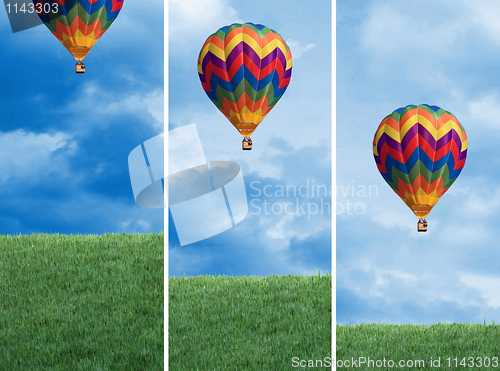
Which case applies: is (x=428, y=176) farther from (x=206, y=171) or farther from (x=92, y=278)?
(x=92, y=278)

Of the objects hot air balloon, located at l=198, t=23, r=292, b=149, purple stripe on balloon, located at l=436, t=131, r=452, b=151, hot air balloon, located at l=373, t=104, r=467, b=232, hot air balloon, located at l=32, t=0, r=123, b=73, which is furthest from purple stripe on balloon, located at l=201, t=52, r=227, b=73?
purple stripe on balloon, located at l=436, t=131, r=452, b=151

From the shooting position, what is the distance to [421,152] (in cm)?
1129

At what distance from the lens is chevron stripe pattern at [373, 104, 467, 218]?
11.3 meters

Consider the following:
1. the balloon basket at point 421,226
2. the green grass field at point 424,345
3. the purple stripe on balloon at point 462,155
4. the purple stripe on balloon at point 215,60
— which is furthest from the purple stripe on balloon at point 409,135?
the green grass field at point 424,345

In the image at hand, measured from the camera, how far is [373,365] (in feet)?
35.3

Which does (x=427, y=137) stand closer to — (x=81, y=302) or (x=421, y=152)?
(x=421, y=152)

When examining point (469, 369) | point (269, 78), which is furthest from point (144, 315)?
point (469, 369)

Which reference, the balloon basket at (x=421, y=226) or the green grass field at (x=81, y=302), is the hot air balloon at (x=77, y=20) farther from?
the balloon basket at (x=421, y=226)

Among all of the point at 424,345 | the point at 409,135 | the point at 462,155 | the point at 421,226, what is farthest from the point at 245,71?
the point at 424,345

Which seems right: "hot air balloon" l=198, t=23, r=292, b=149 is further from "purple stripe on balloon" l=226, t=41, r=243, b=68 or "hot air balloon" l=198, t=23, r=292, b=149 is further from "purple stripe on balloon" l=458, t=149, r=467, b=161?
"purple stripe on balloon" l=458, t=149, r=467, b=161

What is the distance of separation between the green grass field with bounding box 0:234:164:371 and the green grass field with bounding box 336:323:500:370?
12.8 feet

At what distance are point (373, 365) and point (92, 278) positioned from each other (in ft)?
20.5

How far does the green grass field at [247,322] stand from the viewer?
10.5 m

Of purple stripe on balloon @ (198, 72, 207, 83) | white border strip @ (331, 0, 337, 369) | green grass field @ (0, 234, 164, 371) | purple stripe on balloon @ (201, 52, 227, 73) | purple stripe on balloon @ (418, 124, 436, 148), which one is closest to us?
white border strip @ (331, 0, 337, 369)
